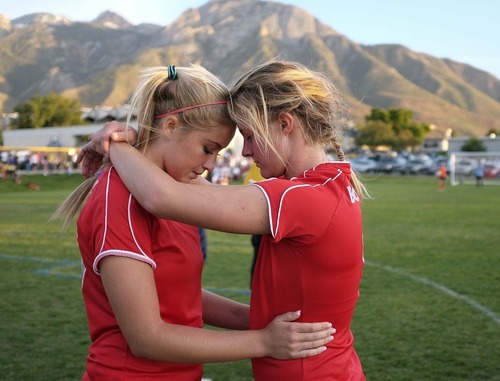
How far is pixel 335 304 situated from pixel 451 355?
416cm

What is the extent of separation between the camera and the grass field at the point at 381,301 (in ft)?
18.3

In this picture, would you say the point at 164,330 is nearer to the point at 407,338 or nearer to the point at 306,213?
the point at 306,213

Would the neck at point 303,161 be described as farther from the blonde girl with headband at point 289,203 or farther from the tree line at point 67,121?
the tree line at point 67,121

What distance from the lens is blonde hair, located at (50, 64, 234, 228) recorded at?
7.24 ft

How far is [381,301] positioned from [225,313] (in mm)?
5676

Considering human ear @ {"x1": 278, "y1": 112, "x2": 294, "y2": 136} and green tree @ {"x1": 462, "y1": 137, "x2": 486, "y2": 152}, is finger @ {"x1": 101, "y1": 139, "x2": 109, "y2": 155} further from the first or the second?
green tree @ {"x1": 462, "y1": 137, "x2": 486, "y2": 152}

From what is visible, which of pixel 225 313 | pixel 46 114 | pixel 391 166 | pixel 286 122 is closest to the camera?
pixel 286 122

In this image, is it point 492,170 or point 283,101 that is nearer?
point 283,101

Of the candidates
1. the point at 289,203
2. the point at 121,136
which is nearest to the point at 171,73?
the point at 121,136

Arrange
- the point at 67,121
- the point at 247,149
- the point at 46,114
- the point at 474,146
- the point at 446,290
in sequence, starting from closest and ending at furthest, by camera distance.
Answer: the point at 247,149 → the point at 446,290 → the point at 474,146 → the point at 46,114 → the point at 67,121

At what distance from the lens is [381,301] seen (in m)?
7.96

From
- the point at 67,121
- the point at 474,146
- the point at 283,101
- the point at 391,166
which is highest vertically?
the point at 283,101

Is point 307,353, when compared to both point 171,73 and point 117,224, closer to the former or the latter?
point 117,224

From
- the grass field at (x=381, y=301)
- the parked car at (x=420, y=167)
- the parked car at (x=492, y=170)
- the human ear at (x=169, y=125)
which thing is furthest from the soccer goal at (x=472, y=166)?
the human ear at (x=169, y=125)
